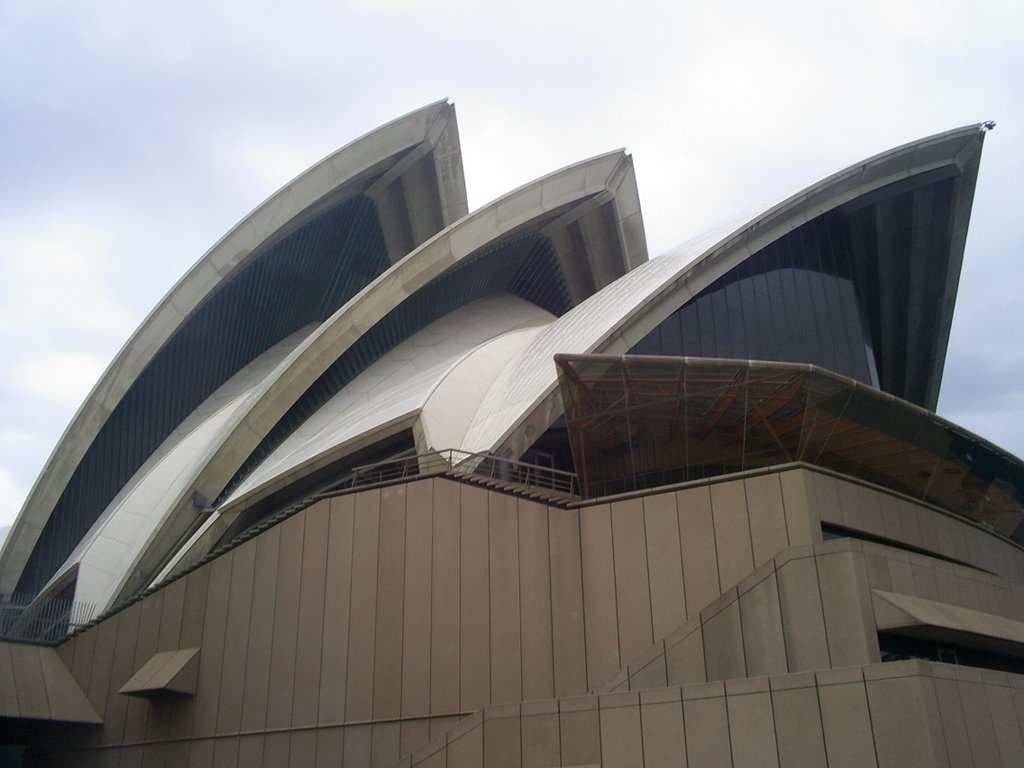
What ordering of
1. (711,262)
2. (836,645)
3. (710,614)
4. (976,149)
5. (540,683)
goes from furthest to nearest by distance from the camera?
(976,149)
(711,262)
(540,683)
(710,614)
(836,645)

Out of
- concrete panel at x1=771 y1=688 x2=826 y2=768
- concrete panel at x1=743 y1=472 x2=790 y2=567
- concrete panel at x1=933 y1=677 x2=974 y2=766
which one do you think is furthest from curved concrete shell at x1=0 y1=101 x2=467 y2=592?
concrete panel at x1=933 y1=677 x2=974 y2=766

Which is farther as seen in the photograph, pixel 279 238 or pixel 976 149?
pixel 279 238

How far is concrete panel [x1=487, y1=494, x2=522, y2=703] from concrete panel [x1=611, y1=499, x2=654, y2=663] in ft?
5.46

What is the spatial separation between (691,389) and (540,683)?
213 inches

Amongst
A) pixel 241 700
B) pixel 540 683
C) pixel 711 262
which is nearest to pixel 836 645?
pixel 540 683

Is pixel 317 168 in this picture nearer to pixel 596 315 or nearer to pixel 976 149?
pixel 596 315

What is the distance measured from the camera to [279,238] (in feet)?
94.8

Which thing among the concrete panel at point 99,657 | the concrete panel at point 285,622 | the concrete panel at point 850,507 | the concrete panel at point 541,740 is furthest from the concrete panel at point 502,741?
the concrete panel at point 99,657

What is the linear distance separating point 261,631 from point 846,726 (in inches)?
398

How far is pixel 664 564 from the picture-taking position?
16.2 meters

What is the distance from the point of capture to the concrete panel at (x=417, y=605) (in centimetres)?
1564

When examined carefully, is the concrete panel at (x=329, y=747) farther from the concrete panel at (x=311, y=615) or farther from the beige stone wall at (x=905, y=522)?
the beige stone wall at (x=905, y=522)

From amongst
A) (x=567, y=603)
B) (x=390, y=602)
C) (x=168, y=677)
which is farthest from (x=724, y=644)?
(x=168, y=677)

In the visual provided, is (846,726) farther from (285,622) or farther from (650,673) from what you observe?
(285,622)
